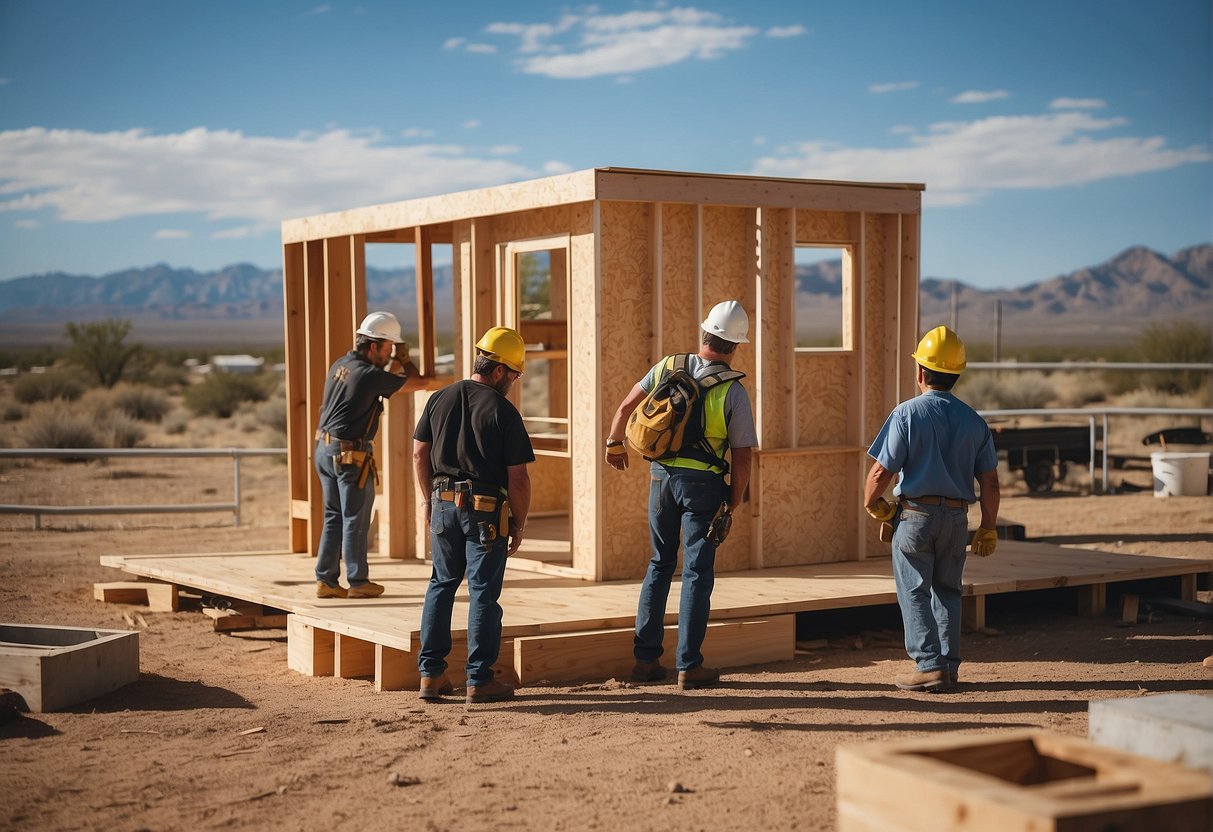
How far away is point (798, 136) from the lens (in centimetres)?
10206

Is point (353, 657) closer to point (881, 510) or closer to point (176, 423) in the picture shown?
point (881, 510)

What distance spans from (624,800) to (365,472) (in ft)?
14.3

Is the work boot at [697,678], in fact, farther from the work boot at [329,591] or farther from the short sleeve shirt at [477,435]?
the work boot at [329,591]

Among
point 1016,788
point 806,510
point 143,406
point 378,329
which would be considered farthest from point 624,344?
point 143,406

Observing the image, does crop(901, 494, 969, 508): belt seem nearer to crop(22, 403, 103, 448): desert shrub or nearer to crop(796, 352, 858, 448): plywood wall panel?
crop(796, 352, 858, 448): plywood wall panel

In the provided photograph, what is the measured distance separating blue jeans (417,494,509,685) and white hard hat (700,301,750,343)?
162 cm

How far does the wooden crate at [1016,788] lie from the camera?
12.6 ft

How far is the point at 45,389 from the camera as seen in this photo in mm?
→ 37812

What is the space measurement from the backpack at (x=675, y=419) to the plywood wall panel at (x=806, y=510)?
2.98 m

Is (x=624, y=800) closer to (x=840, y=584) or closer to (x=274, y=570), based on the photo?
(x=840, y=584)

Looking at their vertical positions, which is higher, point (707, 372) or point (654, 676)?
point (707, 372)

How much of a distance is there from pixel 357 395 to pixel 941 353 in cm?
413

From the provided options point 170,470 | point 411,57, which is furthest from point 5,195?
point 170,470

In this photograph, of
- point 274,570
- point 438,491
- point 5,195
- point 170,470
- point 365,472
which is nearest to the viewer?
point 438,491
